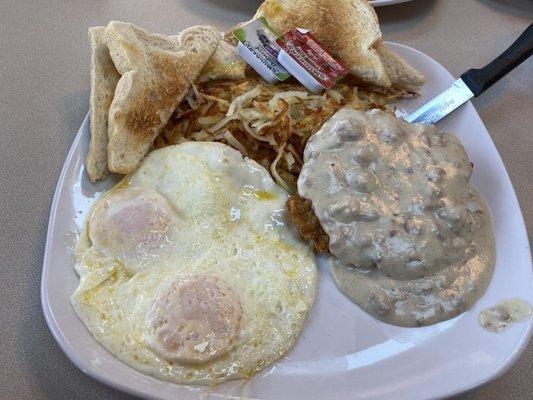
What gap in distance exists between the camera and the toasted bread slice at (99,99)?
1968 millimetres

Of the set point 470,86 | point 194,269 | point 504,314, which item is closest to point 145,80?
point 194,269

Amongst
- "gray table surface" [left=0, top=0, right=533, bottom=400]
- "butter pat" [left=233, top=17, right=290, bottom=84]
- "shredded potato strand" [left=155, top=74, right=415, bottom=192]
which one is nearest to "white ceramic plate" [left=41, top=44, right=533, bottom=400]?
"gray table surface" [left=0, top=0, right=533, bottom=400]

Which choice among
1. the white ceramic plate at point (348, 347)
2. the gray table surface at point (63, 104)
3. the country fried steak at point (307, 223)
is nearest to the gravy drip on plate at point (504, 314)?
the white ceramic plate at point (348, 347)

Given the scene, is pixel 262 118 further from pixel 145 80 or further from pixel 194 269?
pixel 194 269

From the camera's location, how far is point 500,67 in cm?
236

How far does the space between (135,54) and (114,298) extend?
1.00 meters

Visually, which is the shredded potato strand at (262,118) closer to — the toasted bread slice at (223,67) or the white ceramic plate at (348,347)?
the toasted bread slice at (223,67)

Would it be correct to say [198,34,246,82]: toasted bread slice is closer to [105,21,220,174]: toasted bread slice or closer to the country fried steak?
[105,21,220,174]: toasted bread slice

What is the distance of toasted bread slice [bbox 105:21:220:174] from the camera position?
1.99 metres

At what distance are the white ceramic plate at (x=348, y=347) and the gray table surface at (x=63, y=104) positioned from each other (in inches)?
8.7

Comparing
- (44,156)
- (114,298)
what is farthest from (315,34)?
(114,298)

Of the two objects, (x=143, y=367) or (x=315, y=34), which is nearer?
(x=143, y=367)

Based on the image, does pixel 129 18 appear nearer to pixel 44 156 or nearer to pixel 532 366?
pixel 44 156

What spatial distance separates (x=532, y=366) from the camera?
1788mm
